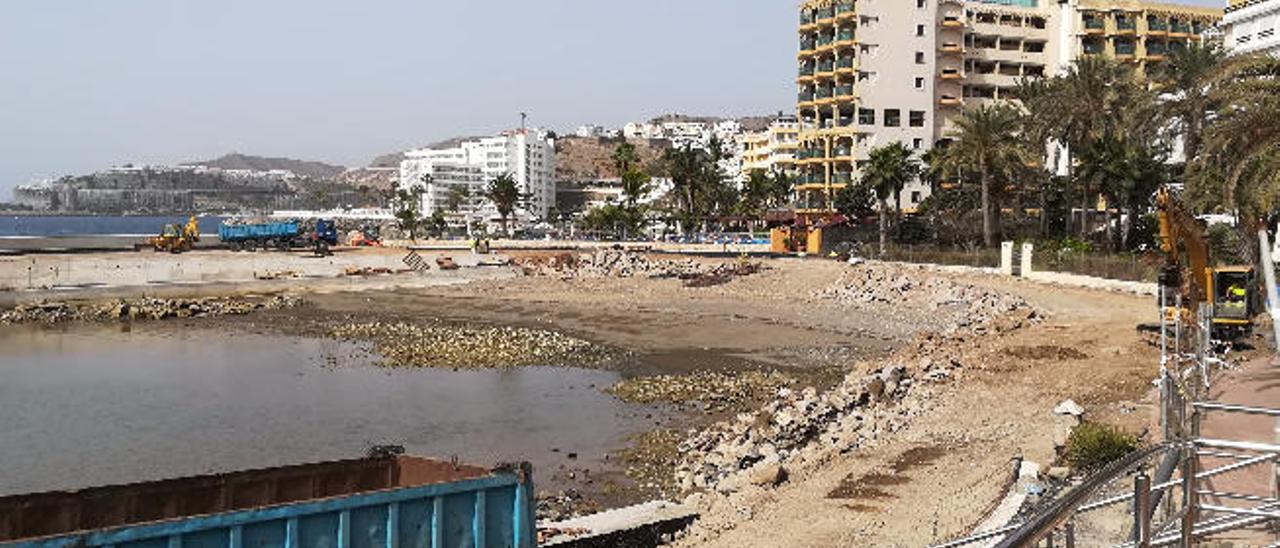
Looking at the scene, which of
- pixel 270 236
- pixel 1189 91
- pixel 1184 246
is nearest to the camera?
pixel 1184 246

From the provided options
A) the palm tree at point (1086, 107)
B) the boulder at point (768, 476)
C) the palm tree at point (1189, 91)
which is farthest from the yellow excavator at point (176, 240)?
the boulder at point (768, 476)

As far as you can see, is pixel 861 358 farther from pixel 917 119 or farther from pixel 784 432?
pixel 917 119

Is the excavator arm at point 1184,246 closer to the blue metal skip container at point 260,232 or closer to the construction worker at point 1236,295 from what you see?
the construction worker at point 1236,295

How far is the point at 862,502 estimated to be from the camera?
1762cm

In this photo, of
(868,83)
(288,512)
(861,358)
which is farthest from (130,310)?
(868,83)

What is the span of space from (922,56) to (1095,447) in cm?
8099

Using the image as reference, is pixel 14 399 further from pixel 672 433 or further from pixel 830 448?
pixel 830 448

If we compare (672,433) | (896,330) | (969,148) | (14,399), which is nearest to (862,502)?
(672,433)

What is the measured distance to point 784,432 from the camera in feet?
77.4

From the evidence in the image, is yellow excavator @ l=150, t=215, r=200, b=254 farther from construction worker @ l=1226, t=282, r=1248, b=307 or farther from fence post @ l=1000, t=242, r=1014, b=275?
construction worker @ l=1226, t=282, r=1248, b=307

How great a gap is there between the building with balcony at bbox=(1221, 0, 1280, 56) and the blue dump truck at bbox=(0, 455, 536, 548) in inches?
2089

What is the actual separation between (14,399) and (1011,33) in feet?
286

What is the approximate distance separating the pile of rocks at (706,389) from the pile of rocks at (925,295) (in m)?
11.5

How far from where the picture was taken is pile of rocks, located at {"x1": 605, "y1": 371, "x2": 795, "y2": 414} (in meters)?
31.7
